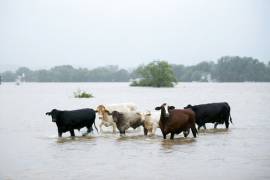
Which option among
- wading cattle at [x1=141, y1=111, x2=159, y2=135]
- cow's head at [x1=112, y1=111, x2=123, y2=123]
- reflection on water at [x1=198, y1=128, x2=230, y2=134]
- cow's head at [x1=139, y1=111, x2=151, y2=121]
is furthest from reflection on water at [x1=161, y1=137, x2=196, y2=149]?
reflection on water at [x1=198, y1=128, x2=230, y2=134]

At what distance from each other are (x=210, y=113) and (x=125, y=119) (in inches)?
132

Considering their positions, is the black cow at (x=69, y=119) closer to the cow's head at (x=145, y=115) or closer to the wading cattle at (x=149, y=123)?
the cow's head at (x=145, y=115)

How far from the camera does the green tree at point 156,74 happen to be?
98250 mm

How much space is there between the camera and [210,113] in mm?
21422

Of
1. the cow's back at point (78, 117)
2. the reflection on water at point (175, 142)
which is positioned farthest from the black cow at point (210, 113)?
the cow's back at point (78, 117)

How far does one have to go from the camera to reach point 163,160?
14242mm

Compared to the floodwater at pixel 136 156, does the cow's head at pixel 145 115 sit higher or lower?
higher

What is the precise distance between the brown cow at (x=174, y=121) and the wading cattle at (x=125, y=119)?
1887mm

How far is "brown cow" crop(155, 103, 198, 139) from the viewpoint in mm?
17984

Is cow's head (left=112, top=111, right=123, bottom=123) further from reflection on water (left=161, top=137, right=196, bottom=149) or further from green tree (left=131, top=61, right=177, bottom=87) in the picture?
green tree (left=131, top=61, right=177, bottom=87)

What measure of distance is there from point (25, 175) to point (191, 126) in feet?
23.9

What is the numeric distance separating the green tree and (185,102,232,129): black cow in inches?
2972

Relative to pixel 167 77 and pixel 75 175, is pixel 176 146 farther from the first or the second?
pixel 167 77

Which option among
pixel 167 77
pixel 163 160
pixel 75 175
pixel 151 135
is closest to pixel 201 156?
pixel 163 160
